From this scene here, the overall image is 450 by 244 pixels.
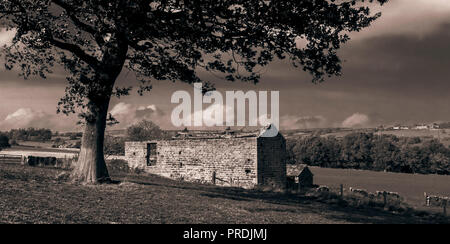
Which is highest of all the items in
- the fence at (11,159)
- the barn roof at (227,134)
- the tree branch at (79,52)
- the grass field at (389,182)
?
the tree branch at (79,52)

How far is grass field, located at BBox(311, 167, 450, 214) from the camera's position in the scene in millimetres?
64562

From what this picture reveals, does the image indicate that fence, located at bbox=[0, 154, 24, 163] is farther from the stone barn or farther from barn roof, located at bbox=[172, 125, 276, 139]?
barn roof, located at bbox=[172, 125, 276, 139]

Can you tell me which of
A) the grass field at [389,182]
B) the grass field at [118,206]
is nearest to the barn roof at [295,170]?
the grass field at [389,182]

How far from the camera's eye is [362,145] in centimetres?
10031

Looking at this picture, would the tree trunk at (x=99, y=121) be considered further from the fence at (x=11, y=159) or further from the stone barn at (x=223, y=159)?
the stone barn at (x=223, y=159)

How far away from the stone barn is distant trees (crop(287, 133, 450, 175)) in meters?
63.6

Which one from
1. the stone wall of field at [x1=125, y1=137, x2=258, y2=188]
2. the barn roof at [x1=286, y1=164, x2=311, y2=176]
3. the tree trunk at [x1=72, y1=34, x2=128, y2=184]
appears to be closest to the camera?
the tree trunk at [x1=72, y1=34, x2=128, y2=184]

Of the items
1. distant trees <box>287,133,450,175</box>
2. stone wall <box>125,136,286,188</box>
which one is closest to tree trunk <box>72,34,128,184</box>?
stone wall <box>125,136,286,188</box>

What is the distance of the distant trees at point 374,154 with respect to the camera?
92188mm

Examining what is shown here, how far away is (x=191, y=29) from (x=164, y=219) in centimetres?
754

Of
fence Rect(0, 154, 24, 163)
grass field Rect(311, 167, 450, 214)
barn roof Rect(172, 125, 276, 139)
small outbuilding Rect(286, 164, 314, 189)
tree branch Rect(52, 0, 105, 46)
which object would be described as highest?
tree branch Rect(52, 0, 105, 46)

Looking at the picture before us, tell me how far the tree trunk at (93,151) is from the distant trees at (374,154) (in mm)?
85837
